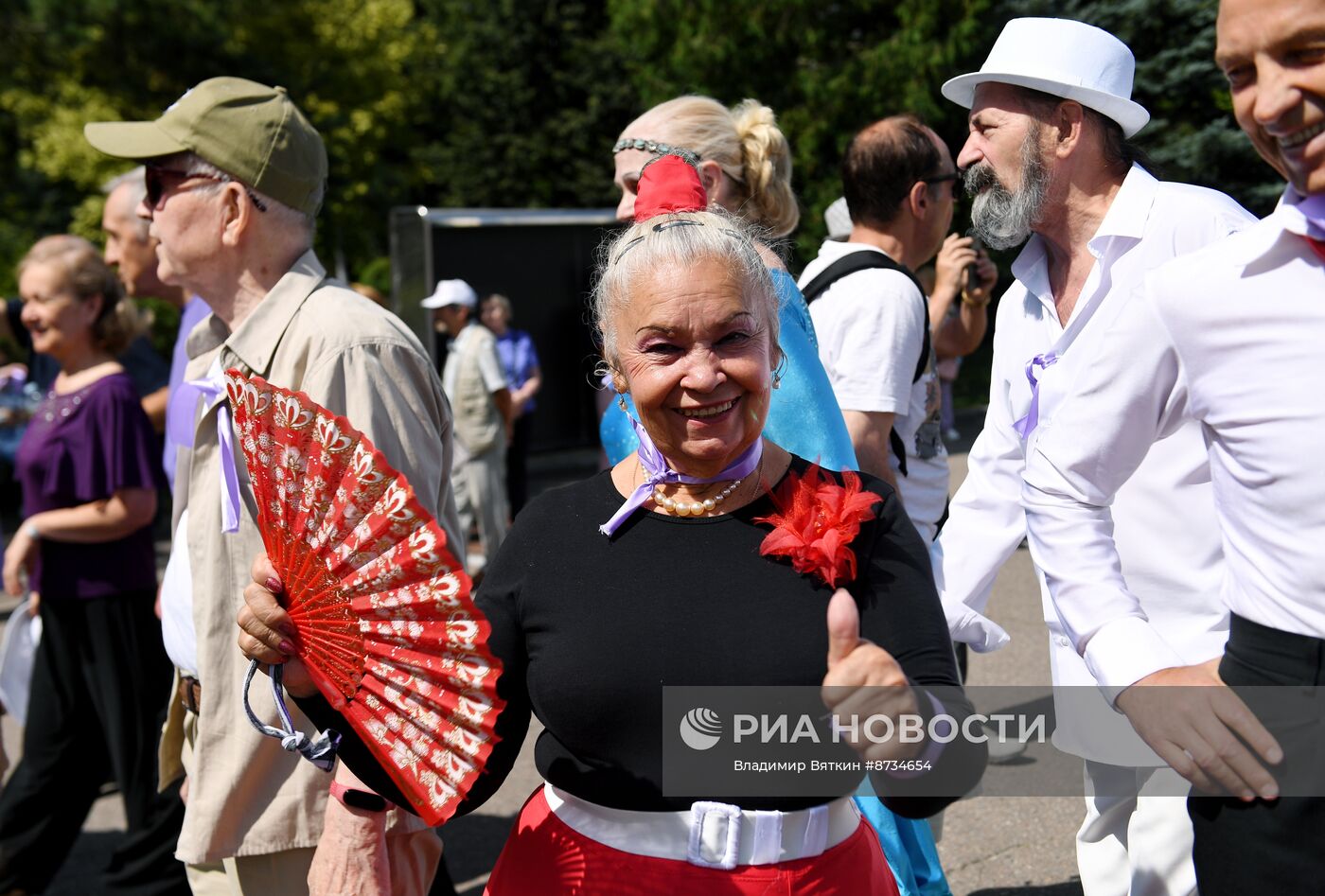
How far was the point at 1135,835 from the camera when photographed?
2.69m

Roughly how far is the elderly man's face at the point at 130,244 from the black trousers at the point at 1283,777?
415 centimetres

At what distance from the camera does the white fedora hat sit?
9.88 feet

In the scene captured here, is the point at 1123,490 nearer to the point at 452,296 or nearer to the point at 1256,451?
the point at 1256,451

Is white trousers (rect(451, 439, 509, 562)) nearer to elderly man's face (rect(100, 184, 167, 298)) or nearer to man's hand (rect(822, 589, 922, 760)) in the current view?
elderly man's face (rect(100, 184, 167, 298))

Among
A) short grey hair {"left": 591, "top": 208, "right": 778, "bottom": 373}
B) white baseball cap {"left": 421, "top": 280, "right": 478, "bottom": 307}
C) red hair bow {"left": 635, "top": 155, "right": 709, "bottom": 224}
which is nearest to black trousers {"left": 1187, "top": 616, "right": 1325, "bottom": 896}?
short grey hair {"left": 591, "top": 208, "right": 778, "bottom": 373}

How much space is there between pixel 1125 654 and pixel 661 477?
77 centimetres

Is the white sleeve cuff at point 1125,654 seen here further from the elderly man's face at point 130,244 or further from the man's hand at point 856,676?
the elderly man's face at point 130,244

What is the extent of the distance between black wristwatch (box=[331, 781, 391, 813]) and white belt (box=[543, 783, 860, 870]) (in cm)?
42

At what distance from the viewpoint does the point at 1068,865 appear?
4500 mm

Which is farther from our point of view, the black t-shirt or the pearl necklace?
the pearl necklace

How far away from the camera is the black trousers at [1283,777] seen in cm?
173

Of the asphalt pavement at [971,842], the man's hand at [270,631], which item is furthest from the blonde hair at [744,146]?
the asphalt pavement at [971,842]

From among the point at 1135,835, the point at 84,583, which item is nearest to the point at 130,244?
the point at 84,583

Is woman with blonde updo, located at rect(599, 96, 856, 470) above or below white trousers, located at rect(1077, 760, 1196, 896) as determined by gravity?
above
